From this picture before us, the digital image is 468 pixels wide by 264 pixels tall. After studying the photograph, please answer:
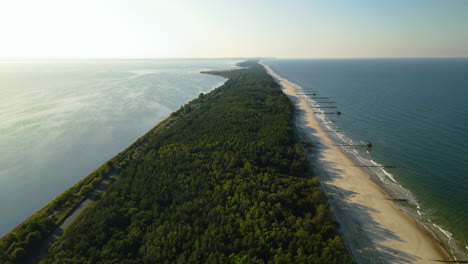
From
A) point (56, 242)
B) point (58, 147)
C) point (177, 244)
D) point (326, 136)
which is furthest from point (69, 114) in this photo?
point (326, 136)

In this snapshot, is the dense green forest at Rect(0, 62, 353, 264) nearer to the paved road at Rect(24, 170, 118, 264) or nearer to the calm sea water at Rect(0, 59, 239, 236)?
the paved road at Rect(24, 170, 118, 264)

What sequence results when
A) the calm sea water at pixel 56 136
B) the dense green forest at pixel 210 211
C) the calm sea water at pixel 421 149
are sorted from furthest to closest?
1. the calm sea water at pixel 56 136
2. the calm sea water at pixel 421 149
3. the dense green forest at pixel 210 211

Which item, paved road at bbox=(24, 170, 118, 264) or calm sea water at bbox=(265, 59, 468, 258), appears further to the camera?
calm sea water at bbox=(265, 59, 468, 258)

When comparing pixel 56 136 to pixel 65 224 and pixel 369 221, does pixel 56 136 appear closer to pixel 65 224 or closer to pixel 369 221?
pixel 65 224

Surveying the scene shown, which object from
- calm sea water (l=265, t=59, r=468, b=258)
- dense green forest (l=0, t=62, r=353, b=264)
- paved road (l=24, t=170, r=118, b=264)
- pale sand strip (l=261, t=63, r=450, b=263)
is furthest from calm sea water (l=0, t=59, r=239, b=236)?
calm sea water (l=265, t=59, r=468, b=258)

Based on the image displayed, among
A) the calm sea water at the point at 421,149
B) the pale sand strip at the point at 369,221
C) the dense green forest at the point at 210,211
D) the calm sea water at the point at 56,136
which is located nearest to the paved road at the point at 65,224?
the dense green forest at the point at 210,211

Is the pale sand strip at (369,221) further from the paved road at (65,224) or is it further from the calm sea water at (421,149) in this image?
the paved road at (65,224)

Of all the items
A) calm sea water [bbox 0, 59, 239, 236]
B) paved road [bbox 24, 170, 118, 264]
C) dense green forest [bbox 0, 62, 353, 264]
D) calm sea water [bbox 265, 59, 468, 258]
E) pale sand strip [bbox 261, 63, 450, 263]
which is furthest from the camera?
calm sea water [bbox 0, 59, 239, 236]
